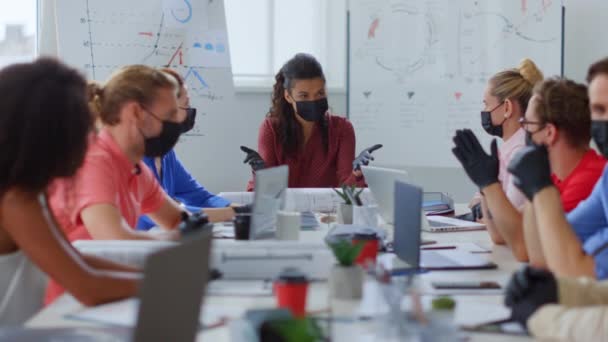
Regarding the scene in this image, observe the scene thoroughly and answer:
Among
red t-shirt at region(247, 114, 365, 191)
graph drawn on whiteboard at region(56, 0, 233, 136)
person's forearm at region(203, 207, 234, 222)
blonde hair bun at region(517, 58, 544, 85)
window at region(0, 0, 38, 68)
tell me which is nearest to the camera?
person's forearm at region(203, 207, 234, 222)

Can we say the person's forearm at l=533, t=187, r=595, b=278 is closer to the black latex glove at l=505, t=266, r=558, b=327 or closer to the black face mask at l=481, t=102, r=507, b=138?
the black latex glove at l=505, t=266, r=558, b=327

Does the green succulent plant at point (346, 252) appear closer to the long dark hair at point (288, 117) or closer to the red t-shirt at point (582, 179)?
the red t-shirt at point (582, 179)

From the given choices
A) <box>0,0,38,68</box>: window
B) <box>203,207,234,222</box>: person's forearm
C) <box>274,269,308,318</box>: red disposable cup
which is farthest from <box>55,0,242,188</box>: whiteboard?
<box>274,269,308,318</box>: red disposable cup

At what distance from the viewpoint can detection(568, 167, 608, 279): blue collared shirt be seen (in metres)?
2.11

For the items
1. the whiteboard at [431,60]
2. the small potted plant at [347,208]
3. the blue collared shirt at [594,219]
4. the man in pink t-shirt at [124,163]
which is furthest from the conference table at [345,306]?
the whiteboard at [431,60]

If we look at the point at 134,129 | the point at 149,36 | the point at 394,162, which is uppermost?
the point at 149,36

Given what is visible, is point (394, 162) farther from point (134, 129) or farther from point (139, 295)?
point (139, 295)

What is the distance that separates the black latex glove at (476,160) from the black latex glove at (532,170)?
0.38 metres

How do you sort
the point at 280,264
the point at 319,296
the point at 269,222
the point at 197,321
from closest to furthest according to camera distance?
the point at 197,321 < the point at 319,296 < the point at 280,264 < the point at 269,222

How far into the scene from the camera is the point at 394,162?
484 cm

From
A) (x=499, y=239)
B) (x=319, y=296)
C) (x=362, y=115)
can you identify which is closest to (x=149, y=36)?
(x=362, y=115)

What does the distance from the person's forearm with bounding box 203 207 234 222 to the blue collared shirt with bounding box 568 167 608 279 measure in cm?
123

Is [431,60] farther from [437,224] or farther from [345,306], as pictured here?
[345,306]

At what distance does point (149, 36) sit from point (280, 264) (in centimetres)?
277
